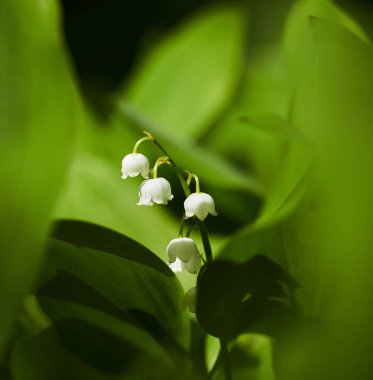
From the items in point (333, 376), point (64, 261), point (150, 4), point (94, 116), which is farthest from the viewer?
point (150, 4)

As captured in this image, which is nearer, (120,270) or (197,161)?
(120,270)

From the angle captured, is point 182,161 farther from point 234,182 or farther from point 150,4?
point 150,4

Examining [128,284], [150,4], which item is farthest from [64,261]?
[150,4]

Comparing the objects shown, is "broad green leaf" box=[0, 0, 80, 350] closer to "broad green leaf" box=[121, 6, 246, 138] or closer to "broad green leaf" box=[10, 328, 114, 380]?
"broad green leaf" box=[10, 328, 114, 380]

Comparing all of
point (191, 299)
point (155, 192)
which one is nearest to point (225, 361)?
point (191, 299)

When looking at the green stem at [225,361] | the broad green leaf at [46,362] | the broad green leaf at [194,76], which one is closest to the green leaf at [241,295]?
the green stem at [225,361]

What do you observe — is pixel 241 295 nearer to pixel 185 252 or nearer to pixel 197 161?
pixel 185 252

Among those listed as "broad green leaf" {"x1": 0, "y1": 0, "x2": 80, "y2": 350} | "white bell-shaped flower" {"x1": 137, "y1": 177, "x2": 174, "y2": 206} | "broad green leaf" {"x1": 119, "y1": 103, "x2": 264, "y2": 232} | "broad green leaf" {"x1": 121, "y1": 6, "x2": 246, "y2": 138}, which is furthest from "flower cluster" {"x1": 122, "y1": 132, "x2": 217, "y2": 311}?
"broad green leaf" {"x1": 121, "y1": 6, "x2": 246, "y2": 138}
